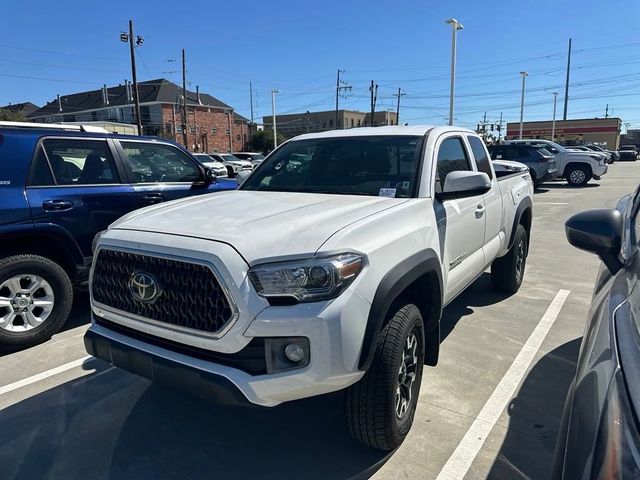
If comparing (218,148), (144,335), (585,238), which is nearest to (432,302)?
(585,238)

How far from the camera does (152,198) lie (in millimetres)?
5324

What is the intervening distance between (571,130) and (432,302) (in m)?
90.3

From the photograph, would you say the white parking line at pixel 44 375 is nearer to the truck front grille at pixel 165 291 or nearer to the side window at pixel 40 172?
the truck front grille at pixel 165 291

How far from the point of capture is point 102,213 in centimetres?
477

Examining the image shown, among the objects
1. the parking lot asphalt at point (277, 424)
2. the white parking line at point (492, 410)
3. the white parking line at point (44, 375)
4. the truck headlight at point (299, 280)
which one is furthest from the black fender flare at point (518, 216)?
the white parking line at point (44, 375)

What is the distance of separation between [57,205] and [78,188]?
31 centimetres

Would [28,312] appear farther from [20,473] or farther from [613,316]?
[613,316]

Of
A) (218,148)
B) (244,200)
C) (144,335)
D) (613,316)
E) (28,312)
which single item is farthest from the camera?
(218,148)

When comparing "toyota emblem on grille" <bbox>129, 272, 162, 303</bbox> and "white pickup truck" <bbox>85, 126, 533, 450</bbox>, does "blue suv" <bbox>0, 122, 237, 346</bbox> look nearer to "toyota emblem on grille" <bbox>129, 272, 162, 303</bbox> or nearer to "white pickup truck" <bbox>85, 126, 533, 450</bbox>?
"white pickup truck" <bbox>85, 126, 533, 450</bbox>

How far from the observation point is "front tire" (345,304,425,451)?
2424mm

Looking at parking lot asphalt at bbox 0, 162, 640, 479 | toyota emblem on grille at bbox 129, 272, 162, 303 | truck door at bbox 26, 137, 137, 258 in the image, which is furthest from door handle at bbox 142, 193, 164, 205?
toyota emblem on grille at bbox 129, 272, 162, 303

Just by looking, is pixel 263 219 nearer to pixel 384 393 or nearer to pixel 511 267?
pixel 384 393

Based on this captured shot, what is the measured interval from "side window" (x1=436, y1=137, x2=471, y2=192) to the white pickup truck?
0.64ft

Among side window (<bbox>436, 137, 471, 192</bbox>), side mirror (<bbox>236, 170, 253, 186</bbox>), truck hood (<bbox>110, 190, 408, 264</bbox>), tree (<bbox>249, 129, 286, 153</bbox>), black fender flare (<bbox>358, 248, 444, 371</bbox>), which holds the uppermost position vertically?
tree (<bbox>249, 129, 286, 153</bbox>)
